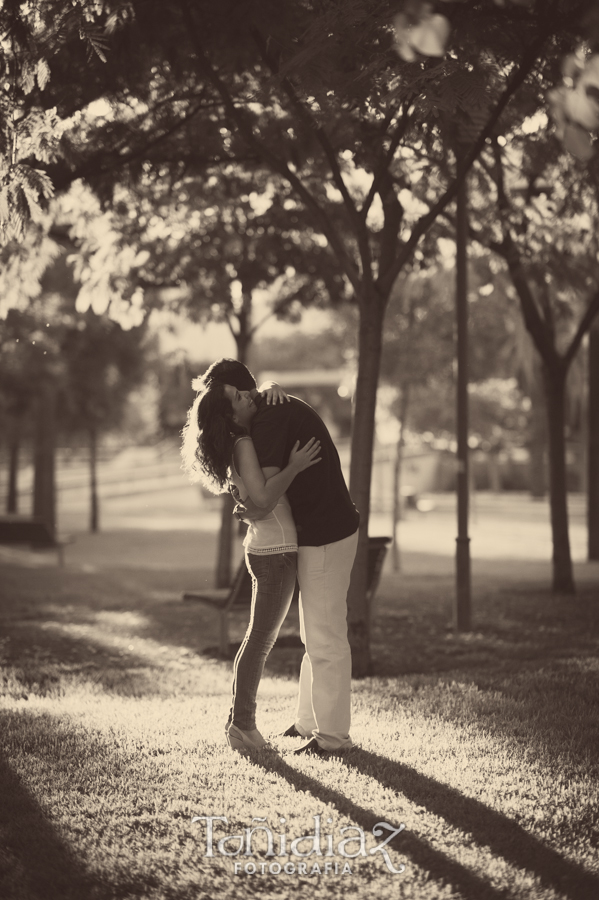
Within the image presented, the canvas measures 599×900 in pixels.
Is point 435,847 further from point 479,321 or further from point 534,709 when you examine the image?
point 479,321

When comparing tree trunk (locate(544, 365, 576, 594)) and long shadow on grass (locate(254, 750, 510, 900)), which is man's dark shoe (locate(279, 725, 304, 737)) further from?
tree trunk (locate(544, 365, 576, 594))

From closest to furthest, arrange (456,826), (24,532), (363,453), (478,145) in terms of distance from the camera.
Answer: (456,826)
(478,145)
(363,453)
(24,532)

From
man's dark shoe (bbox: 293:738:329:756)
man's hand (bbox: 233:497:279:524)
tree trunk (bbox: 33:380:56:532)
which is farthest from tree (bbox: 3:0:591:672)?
tree trunk (bbox: 33:380:56:532)

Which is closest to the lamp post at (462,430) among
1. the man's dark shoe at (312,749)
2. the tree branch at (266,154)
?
the tree branch at (266,154)

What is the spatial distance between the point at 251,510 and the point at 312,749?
1.24 metres

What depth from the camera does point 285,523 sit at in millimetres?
4430

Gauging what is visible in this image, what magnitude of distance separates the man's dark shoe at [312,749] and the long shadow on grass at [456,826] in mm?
122

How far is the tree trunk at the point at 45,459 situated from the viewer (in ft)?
67.2

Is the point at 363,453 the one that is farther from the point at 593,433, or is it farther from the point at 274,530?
the point at 593,433

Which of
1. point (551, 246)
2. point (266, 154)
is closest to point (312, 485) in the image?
point (266, 154)

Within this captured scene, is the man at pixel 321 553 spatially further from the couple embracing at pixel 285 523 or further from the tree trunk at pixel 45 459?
the tree trunk at pixel 45 459

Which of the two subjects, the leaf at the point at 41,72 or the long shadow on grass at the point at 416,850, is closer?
the long shadow on grass at the point at 416,850

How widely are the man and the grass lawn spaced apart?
27 centimetres

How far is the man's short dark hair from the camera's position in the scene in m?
4.43
